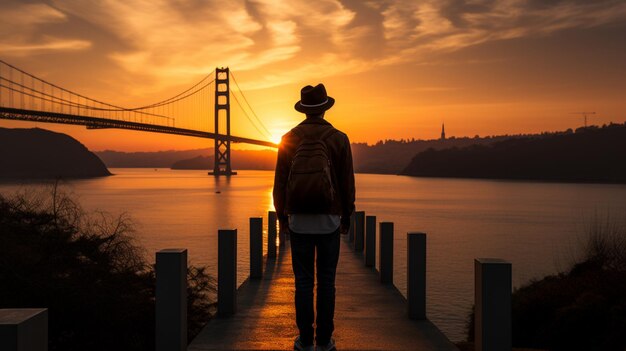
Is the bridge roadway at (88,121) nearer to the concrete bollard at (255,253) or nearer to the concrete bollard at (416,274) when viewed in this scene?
the concrete bollard at (255,253)

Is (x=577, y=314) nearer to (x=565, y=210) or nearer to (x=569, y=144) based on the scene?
(x=565, y=210)

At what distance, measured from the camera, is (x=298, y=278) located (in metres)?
4.12

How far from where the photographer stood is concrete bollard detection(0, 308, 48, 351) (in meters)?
2.02

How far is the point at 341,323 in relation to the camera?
550 cm

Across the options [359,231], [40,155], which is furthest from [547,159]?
[359,231]

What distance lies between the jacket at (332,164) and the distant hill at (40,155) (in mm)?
164001

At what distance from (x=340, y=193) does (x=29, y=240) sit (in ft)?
19.5

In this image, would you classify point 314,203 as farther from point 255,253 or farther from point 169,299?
point 255,253

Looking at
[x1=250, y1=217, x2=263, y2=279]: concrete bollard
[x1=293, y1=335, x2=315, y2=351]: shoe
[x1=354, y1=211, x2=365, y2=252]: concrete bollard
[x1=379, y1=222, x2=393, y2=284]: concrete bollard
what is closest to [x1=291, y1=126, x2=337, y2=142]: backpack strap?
[x1=293, y1=335, x2=315, y2=351]: shoe

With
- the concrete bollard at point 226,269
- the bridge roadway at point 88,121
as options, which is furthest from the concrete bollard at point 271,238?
the bridge roadway at point 88,121

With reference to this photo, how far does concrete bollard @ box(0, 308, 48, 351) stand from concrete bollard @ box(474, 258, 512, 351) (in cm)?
261

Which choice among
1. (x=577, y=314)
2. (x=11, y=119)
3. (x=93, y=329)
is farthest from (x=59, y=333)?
(x=11, y=119)

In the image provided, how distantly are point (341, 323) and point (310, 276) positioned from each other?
5.04ft

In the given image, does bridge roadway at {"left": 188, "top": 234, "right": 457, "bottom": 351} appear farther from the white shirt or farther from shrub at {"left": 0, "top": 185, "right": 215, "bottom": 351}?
shrub at {"left": 0, "top": 185, "right": 215, "bottom": 351}
